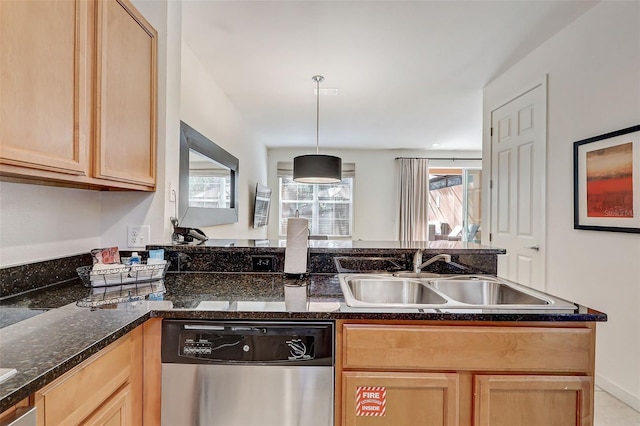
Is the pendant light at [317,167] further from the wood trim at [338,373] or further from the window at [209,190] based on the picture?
the wood trim at [338,373]

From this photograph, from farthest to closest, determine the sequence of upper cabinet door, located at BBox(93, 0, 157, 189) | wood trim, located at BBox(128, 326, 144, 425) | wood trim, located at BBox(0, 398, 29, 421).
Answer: upper cabinet door, located at BBox(93, 0, 157, 189), wood trim, located at BBox(128, 326, 144, 425), wood trim, located at BBox(0, 398, 29, 421)

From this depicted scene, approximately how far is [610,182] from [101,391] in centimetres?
268

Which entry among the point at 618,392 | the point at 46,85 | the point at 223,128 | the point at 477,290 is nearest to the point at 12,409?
the point at 46,85

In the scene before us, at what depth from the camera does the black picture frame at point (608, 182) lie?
1854 millimetres

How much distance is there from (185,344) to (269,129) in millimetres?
4241

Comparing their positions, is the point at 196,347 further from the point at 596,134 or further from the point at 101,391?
the point at 596,134

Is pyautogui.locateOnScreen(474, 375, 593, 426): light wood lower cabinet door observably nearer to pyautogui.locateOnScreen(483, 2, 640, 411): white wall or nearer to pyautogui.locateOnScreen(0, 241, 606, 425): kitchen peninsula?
pyautogui.locateOnScreen(0, 241, 606, 425): kitchen peninsula

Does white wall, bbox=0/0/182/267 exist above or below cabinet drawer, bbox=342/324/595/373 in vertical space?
above

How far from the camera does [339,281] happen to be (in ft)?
5.02

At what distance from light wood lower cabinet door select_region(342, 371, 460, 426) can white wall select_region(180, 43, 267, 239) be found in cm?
208

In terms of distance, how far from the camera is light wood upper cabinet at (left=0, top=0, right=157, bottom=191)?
0.94 m

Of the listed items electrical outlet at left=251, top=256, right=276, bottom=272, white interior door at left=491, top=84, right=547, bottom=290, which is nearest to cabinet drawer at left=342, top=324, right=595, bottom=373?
electrical outlet at left=251, top=256, right=276, bottom=272

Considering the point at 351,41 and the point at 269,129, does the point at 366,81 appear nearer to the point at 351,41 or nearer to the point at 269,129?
the point at 351,41

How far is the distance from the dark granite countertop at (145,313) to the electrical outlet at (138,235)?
0.28m
